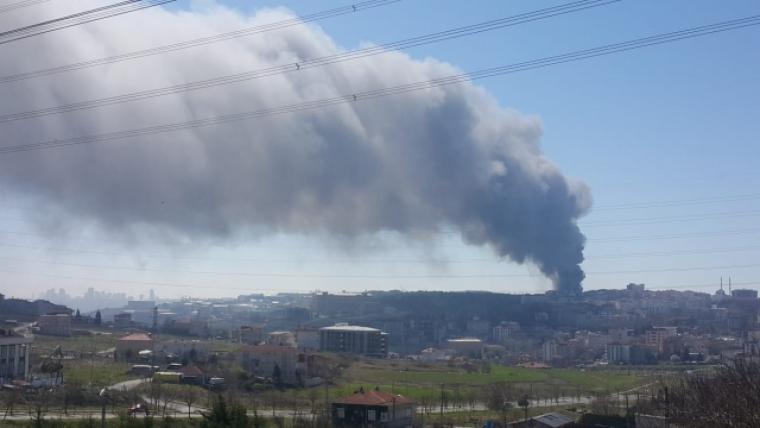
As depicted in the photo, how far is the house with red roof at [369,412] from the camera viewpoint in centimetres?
2172

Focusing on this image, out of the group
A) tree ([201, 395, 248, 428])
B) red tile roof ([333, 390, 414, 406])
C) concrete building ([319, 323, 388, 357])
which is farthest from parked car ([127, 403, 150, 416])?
concrete building ([319, 323, 388, 357])

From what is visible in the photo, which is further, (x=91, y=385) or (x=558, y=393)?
(x=558, y=393)

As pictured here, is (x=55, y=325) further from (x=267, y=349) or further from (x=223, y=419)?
(x=223, y=419)

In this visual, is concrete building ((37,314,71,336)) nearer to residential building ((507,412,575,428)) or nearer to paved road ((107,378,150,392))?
paved road ((107,378,150,392))

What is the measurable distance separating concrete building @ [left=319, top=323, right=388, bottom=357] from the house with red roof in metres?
30.5

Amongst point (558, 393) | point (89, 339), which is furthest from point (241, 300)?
point (558, 393)

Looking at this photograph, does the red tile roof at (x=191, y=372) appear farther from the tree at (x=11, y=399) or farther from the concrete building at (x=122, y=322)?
the concrete building at (x=122, y=322)

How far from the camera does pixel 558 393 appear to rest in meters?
32.5

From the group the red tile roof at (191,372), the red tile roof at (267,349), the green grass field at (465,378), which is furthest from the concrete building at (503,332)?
the red tile roof at (191,372)

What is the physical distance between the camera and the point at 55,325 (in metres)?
47.0

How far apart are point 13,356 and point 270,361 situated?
352 inches

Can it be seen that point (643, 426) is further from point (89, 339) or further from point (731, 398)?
point (89, 339)

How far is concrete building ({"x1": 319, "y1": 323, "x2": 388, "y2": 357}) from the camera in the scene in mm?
53750

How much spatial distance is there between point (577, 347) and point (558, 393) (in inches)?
989
